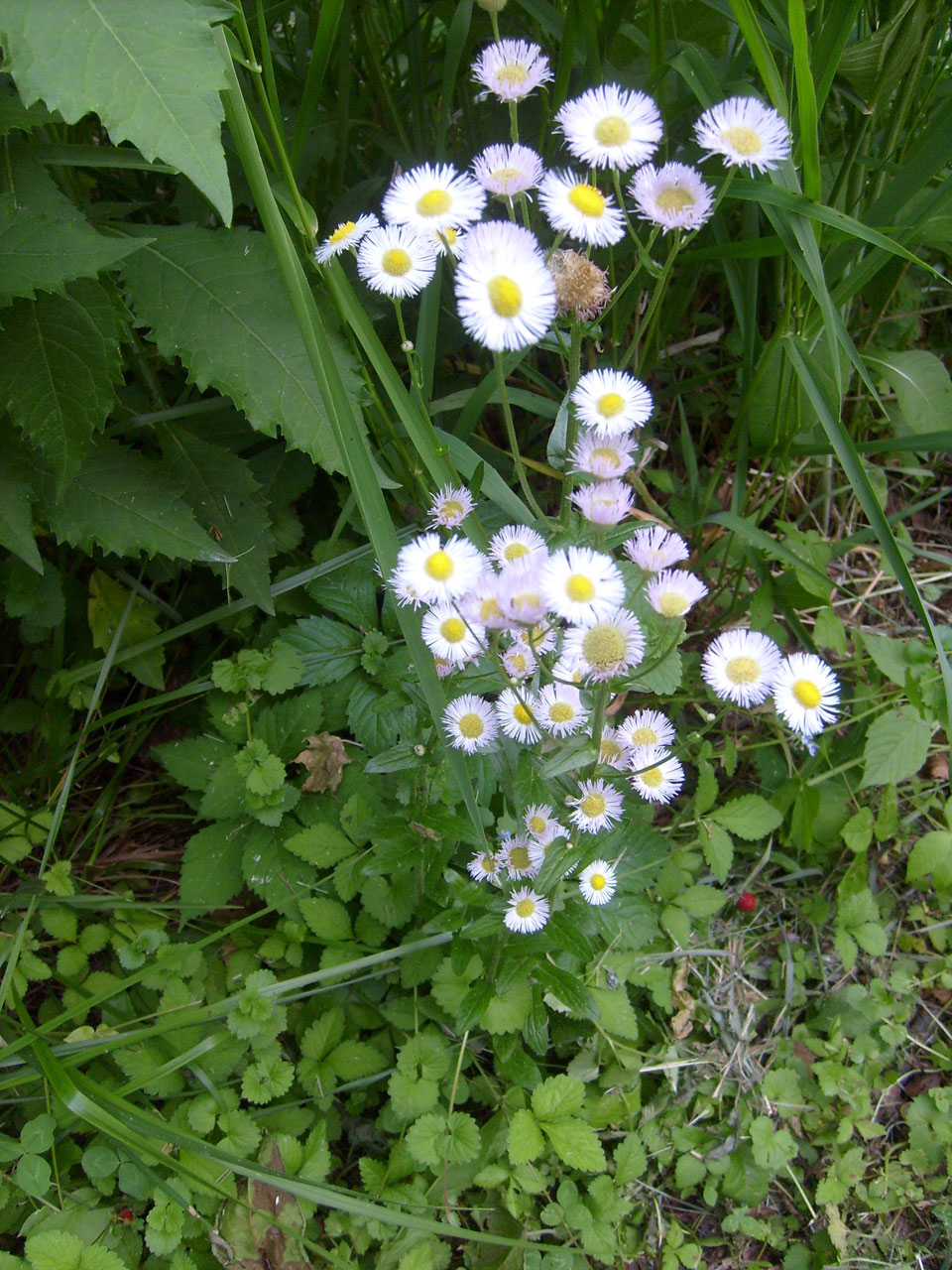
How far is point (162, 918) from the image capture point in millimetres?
1467

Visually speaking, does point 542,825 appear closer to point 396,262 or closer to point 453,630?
point 453,630

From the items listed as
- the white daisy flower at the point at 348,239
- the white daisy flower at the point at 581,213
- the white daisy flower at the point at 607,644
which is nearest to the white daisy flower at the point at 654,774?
the white daisy flower at the point at 607,644

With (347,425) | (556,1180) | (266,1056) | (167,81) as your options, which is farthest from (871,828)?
(167,81)

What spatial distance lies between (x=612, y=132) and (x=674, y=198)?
0.31 ft

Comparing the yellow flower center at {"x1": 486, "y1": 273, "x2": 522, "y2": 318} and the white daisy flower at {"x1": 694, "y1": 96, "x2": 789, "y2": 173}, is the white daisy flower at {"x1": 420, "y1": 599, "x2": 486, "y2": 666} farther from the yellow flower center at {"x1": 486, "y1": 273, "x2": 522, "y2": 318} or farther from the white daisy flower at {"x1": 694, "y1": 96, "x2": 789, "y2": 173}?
the white daisy flower at {"x1": 694, "y1": 96, "x2": 789, "y2": 173}

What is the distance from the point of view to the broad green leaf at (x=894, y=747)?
1453mm

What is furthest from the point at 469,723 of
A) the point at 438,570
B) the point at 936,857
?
the point at 936,857

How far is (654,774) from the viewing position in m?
1.16

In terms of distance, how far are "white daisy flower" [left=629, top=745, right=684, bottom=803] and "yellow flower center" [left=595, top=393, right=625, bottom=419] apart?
0.41 meters

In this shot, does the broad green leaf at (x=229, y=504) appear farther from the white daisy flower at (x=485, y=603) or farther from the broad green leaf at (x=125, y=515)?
the white daisy flower at (x=485, y=603)

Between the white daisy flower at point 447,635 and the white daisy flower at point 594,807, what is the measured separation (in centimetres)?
22

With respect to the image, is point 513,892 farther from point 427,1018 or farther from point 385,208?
point 385,208

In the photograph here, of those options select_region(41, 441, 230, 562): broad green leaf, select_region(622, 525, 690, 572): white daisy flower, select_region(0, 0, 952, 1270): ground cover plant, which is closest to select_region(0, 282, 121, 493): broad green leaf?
select_region(0, 0, 952, 1270): ground cover plant

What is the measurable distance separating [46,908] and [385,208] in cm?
114
